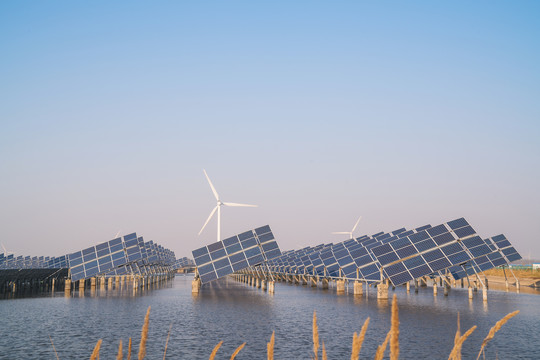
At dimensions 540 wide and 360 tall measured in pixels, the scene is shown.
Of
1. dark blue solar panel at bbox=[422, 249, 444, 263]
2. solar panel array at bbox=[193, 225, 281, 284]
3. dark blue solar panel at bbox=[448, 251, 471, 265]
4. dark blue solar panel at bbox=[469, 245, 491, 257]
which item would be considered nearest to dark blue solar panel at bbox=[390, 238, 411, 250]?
dark blue solar panel at bbox=[422, 249, 444, 263]

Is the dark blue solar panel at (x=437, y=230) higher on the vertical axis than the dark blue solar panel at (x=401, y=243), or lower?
higher

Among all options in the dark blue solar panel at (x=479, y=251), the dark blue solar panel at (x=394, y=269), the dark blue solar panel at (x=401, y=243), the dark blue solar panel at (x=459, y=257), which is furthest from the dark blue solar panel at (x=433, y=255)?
the dark blue solar panel at (x=479, y=251)

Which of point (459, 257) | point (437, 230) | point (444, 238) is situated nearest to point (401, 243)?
point (437, 230)

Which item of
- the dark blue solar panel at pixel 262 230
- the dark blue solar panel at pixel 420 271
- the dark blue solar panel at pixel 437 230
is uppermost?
the dark blue solar panel at pixel 262 230

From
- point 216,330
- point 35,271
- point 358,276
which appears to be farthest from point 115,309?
point 35,271

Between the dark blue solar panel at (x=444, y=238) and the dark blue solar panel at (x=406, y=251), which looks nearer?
the dark blue solar panel at (x=406, y=251)

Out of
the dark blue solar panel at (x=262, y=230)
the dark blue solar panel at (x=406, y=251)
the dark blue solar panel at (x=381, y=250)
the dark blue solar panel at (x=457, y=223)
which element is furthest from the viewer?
the dark blue solar panel at (x=262, y=230)

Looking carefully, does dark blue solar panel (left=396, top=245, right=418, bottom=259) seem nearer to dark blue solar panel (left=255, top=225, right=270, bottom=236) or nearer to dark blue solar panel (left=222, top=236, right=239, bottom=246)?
dark blue solar panel (left=255, top=225, right=270, bottom=236)

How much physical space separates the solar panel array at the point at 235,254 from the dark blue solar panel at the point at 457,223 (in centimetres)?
2516

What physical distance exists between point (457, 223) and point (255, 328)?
3635cm

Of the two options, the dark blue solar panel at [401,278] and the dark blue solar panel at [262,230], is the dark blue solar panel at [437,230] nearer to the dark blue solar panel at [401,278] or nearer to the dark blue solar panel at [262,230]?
the dark blue solar panel at [401,278]

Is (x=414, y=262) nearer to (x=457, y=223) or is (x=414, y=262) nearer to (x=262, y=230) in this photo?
(x=457, y=223)

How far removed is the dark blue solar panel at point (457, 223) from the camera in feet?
205

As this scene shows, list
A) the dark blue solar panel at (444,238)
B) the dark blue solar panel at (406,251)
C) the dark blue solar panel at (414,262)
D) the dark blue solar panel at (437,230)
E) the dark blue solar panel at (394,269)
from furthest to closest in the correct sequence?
the dark blue solar panel at (437,230) < the dark blue solar panel at (444,238) < the dark blue solar panel at (406,251) < the dark blue solar panel at (414,262) < the dark blue solar panel at (394,269)
